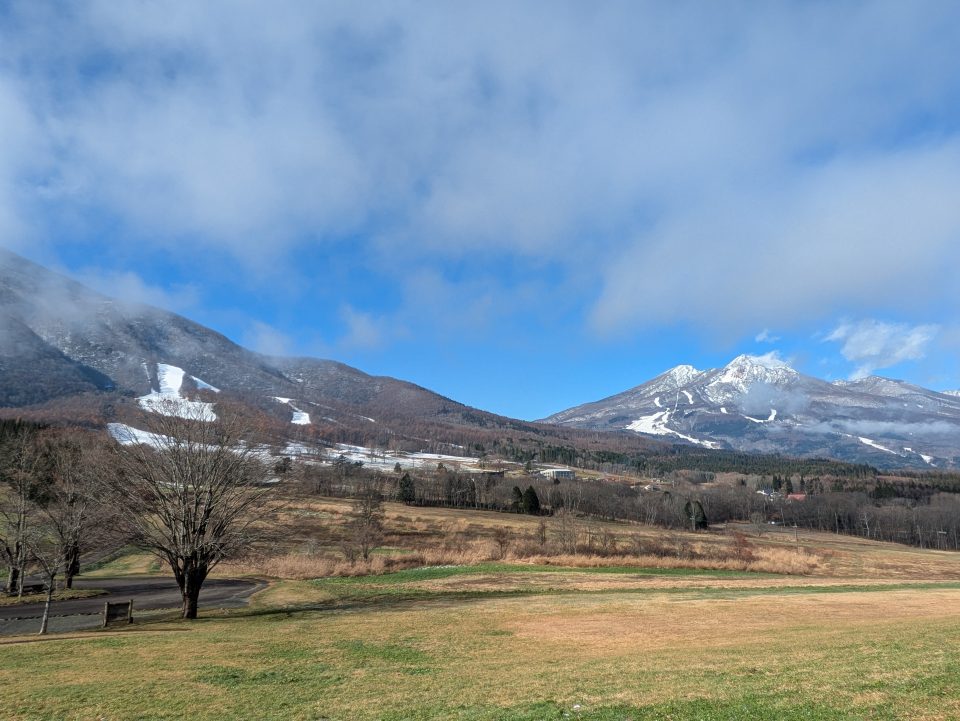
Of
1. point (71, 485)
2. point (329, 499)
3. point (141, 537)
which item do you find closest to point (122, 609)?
point (141, 537)

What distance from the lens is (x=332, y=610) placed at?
29219 mm

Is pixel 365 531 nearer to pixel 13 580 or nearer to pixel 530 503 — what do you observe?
pixel 13 580

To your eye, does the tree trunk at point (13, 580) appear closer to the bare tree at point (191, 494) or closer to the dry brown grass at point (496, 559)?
the bare tree at point (191, 494)

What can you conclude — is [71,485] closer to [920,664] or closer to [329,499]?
[920,664]

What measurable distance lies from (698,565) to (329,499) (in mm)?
78700

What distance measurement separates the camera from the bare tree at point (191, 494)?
86.0 feet

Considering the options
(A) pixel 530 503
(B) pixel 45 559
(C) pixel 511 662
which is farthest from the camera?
(A) pixel 530 503

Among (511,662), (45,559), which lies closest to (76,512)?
(45,559)

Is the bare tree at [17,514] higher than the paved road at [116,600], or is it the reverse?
the bare tree at [17,514]

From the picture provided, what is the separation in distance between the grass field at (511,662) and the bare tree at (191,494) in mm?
3035

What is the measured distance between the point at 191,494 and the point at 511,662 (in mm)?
18206

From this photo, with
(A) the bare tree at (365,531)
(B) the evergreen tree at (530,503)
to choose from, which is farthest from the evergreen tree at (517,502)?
(A) the bare tree at (365,531)

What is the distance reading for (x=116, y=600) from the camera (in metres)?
35.1

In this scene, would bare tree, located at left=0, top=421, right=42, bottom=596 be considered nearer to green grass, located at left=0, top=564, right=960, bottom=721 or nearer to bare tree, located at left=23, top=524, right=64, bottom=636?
bare tree, located at left=23, top=524, right=64, bottom=636
